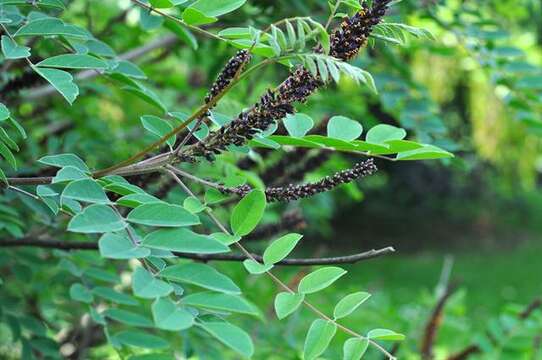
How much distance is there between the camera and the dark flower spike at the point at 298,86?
0.88m

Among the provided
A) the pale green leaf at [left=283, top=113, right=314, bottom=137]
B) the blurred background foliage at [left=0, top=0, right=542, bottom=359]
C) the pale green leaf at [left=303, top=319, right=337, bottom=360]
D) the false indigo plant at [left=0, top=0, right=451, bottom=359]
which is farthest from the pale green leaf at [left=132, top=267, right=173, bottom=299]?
the blurred background foliage at [left=0, top=0, right=542, bottom=359]

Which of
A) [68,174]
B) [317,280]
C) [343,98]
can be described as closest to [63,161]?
[68,174]

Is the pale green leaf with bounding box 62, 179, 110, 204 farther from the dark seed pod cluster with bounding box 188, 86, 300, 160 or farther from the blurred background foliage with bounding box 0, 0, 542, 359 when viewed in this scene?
the blurred background foliage with bounding box 0, 0, 542, 359

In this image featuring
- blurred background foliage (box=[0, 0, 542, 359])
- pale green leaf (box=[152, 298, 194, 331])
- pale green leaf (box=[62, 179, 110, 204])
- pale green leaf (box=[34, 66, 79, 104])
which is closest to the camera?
pale green leaf (box=[152, 298, 194, 331])

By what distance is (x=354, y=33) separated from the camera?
888mm

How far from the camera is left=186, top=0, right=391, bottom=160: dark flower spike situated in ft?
2.88

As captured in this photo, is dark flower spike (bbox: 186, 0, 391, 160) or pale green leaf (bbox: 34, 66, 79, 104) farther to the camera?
pale green leaf (bbox: 34, 66, 79, 104)

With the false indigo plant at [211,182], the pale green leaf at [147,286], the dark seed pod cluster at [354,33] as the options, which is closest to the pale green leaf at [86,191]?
the false indigo plant at [211,182]

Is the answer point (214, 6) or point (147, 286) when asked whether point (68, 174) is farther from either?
point (214, 6)

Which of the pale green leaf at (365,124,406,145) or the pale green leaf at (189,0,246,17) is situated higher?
the pale green leaf at (189,0,246,17)

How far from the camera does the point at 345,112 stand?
248 cm

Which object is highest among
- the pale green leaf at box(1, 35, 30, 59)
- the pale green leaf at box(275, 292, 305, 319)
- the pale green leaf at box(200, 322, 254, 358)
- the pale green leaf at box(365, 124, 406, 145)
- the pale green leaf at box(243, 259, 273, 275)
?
the pale green leaf at box(1, 35, 30, 59)

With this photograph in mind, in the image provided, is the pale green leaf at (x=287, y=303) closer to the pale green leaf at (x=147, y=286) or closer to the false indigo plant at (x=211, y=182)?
the false indigo plant at (x=211, y=182)

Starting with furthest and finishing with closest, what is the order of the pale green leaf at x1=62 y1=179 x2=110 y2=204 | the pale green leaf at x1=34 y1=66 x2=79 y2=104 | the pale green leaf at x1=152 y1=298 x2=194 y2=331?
the pale green leaf at x1=34 y1=66 x2=79 y2=104 → the pale green leaf at x1=62 y1=179 x2=110 y2=204 → the pale green leaf at x1=152 y1=298 x2=194 y2=331
